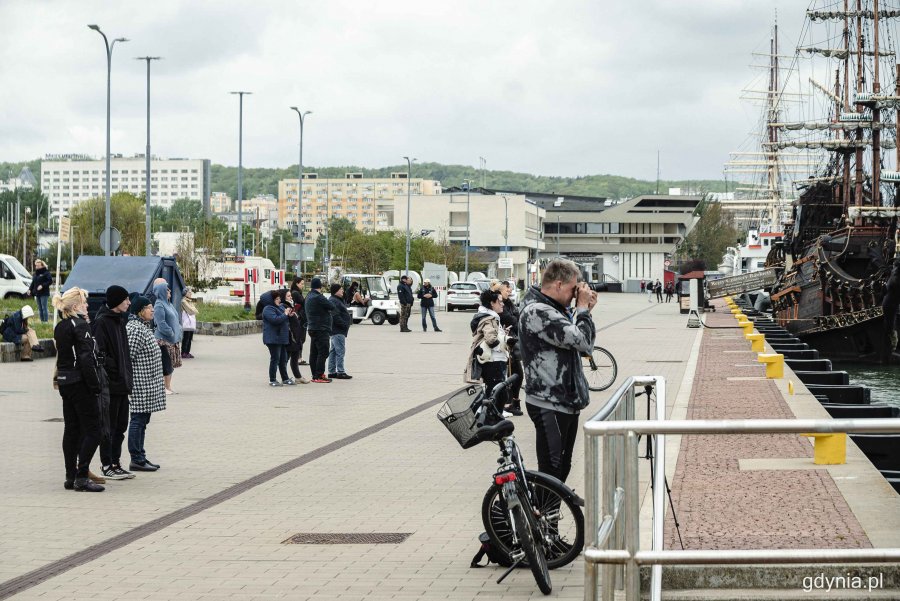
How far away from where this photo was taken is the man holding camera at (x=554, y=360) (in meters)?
7.48

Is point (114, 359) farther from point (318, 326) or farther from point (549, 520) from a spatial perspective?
point (318, 326)

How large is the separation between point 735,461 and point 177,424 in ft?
35.8

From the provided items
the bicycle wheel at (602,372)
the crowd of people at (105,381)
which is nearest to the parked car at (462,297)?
the bicycle wheel at (602,372)

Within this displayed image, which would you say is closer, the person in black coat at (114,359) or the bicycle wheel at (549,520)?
the bicycle wheel at (549,520)

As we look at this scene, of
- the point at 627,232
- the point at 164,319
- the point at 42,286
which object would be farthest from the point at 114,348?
the point at 627,232

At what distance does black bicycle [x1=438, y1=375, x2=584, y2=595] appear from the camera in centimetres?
714

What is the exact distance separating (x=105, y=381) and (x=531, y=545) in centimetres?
530

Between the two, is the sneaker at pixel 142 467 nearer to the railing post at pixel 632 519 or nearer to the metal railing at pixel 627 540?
the metal railing at pixel 627 540

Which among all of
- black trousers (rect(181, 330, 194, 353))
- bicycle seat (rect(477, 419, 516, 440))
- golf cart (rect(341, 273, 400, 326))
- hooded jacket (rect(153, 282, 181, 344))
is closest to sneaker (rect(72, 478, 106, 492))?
bicycle seat (rect(477, 419, 516, 440))

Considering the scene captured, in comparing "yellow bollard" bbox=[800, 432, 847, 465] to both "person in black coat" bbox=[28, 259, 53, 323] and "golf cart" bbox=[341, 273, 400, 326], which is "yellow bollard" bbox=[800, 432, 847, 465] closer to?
"person in black coat" bbox=[28, 259, 53, 323]

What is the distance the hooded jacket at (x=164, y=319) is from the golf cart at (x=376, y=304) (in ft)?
92.1

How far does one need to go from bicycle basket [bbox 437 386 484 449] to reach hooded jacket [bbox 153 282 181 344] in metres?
11.1

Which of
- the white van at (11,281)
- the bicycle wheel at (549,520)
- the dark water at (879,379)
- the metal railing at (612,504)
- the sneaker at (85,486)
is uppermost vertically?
the white van at (11,281)

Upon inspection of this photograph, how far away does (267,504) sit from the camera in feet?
32.9
